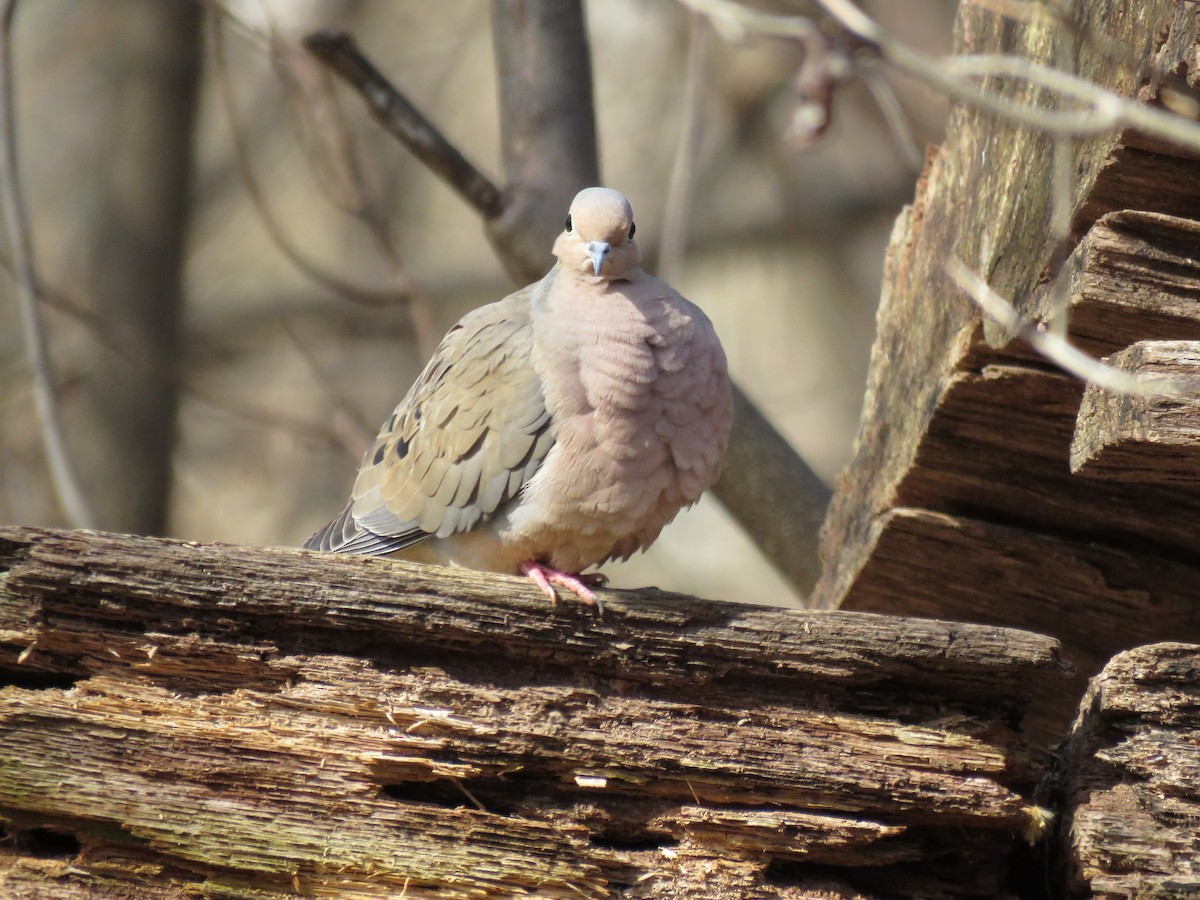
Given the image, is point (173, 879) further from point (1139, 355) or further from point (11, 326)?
point (11, 326)

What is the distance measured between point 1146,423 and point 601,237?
5.01 feet

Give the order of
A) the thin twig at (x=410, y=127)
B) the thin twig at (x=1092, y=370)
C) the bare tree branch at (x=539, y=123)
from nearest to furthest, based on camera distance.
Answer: the thin twig at (x=1092, y=370)
the thin twig at (x=410, y=127)
the bare tree branch at (x=539, y=123)

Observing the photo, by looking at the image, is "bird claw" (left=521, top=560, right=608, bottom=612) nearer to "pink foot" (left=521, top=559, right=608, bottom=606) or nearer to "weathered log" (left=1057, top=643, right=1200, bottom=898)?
"pink foot" (left=521, top=559, right=608, bottom=606)

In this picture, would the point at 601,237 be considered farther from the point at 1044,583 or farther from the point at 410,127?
the point at 1044,583

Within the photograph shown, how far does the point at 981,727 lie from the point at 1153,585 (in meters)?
0.89

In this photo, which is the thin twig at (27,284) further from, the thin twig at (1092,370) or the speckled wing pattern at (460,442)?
the thin twig at (1092,370)

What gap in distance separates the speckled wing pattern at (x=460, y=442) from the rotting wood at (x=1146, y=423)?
1.28 m

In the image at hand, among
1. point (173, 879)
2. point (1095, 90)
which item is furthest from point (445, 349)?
point (1095, 90)

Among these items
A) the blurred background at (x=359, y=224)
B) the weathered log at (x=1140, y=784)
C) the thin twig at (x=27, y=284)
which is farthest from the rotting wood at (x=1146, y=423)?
the blurred background at (x=359, y=224)

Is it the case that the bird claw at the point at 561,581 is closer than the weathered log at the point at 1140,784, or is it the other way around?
the weathered log at the point at 1140,784

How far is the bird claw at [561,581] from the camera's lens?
264 cm

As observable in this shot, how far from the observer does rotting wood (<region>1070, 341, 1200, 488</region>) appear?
2352mm

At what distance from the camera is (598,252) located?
340cm

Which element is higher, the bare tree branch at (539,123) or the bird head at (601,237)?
the bare tree branch at (539,123)
